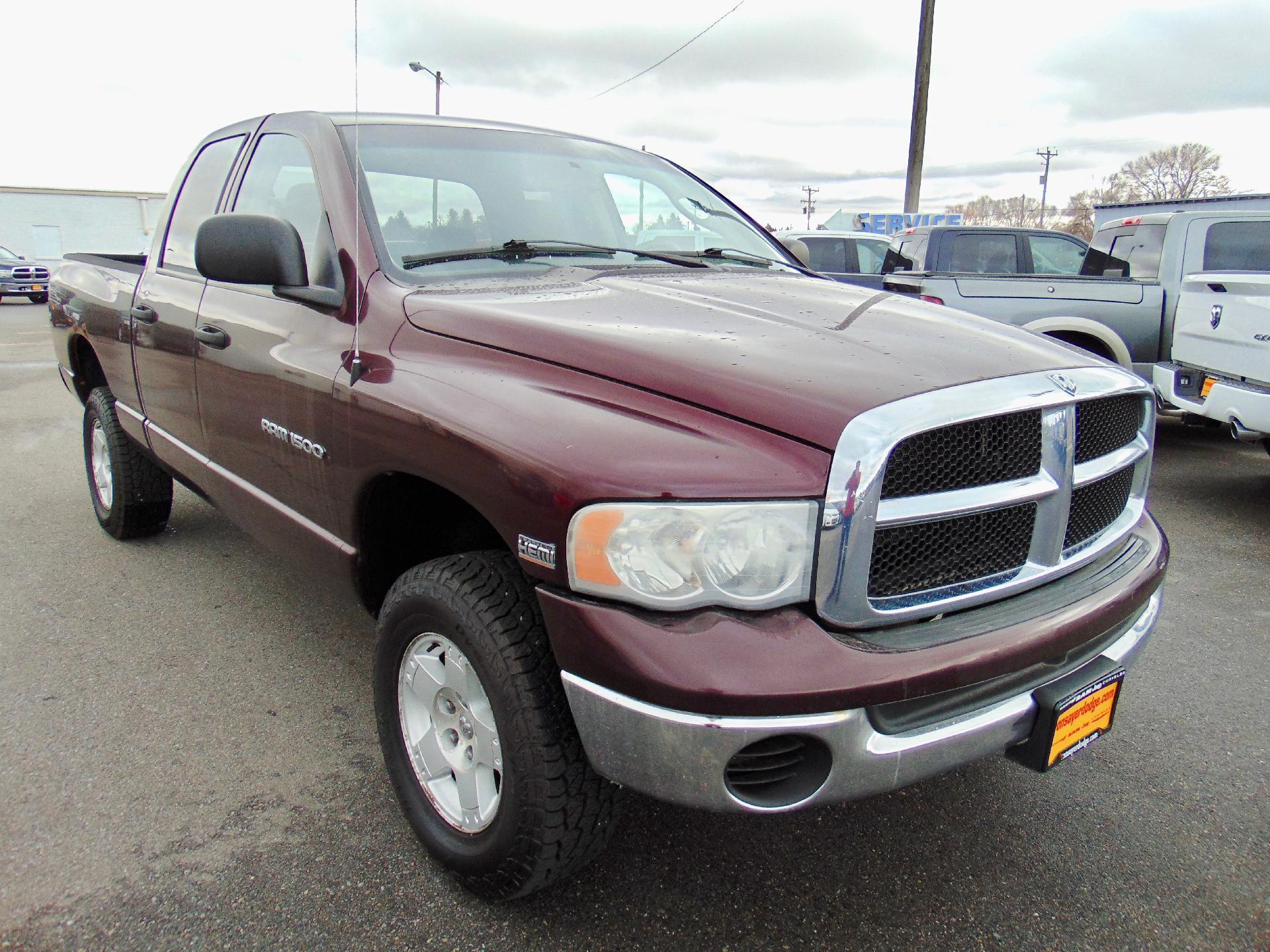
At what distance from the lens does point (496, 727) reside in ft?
5.77

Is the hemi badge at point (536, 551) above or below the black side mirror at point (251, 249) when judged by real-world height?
below

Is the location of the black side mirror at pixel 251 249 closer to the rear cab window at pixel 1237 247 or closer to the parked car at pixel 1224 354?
the parked car at pixel 1224 354

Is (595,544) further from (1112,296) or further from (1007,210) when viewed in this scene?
(1007,210)

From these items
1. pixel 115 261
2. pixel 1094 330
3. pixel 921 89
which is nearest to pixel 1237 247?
pixel 1094 330

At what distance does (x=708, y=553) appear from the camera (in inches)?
60.3

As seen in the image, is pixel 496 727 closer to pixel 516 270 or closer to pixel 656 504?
pixel 656 504

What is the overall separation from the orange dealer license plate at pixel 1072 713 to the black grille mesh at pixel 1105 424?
0.46 meters

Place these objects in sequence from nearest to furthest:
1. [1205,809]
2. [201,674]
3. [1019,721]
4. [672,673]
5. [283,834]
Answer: [672,673], [1019,721], [283,834], [1205,809], [201,674]

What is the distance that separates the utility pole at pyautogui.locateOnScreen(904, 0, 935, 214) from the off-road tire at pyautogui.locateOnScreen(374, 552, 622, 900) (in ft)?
52.6

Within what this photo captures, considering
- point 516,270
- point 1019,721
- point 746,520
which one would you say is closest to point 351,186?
point 516,270

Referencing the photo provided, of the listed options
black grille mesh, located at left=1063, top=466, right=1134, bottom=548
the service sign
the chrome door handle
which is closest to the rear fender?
black grille mesh, located at left=1063, top=466, right=1134, bottom=548

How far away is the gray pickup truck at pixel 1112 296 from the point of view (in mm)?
6637

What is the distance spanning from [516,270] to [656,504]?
1185 millimetres

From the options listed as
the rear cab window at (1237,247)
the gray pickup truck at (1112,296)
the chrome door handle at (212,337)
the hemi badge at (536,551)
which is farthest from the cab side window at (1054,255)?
the hemi badge at (536,551)
